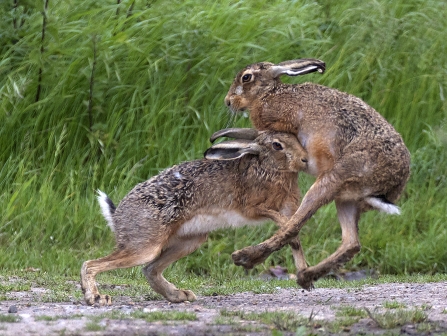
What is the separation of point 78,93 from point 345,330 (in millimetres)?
5635

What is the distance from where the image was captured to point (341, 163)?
6.47 metres

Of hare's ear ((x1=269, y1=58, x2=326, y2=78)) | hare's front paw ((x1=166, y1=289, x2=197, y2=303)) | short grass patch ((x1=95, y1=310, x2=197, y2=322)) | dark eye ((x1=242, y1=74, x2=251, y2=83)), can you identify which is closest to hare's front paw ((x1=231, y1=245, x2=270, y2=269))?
hare's front paw ((x1=166, y1=289, x2=197, y2=303))

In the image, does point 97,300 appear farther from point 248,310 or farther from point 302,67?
point 302,67

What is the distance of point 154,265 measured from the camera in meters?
7.11

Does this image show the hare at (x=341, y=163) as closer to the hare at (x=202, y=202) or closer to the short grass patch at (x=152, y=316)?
the hare at (x=202, y=202)

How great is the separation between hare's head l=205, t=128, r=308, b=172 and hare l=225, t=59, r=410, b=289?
0.08 meters

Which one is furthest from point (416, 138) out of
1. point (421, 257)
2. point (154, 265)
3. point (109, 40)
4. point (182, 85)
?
point (154, 265)

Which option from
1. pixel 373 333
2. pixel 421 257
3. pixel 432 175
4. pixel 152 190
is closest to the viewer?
pixel 373 333

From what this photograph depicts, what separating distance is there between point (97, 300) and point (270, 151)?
1778 mm

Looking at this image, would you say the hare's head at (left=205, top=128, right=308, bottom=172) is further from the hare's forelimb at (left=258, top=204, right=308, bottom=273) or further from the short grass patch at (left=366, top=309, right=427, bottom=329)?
the short grass patch at (left=366, top=309, right=427, bottom=329)

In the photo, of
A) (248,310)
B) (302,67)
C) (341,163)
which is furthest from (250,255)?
(302,67)

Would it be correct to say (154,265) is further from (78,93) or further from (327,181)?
(78,93)

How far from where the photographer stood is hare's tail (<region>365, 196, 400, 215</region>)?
6348 millimetres

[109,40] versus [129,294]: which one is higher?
[109,40]
